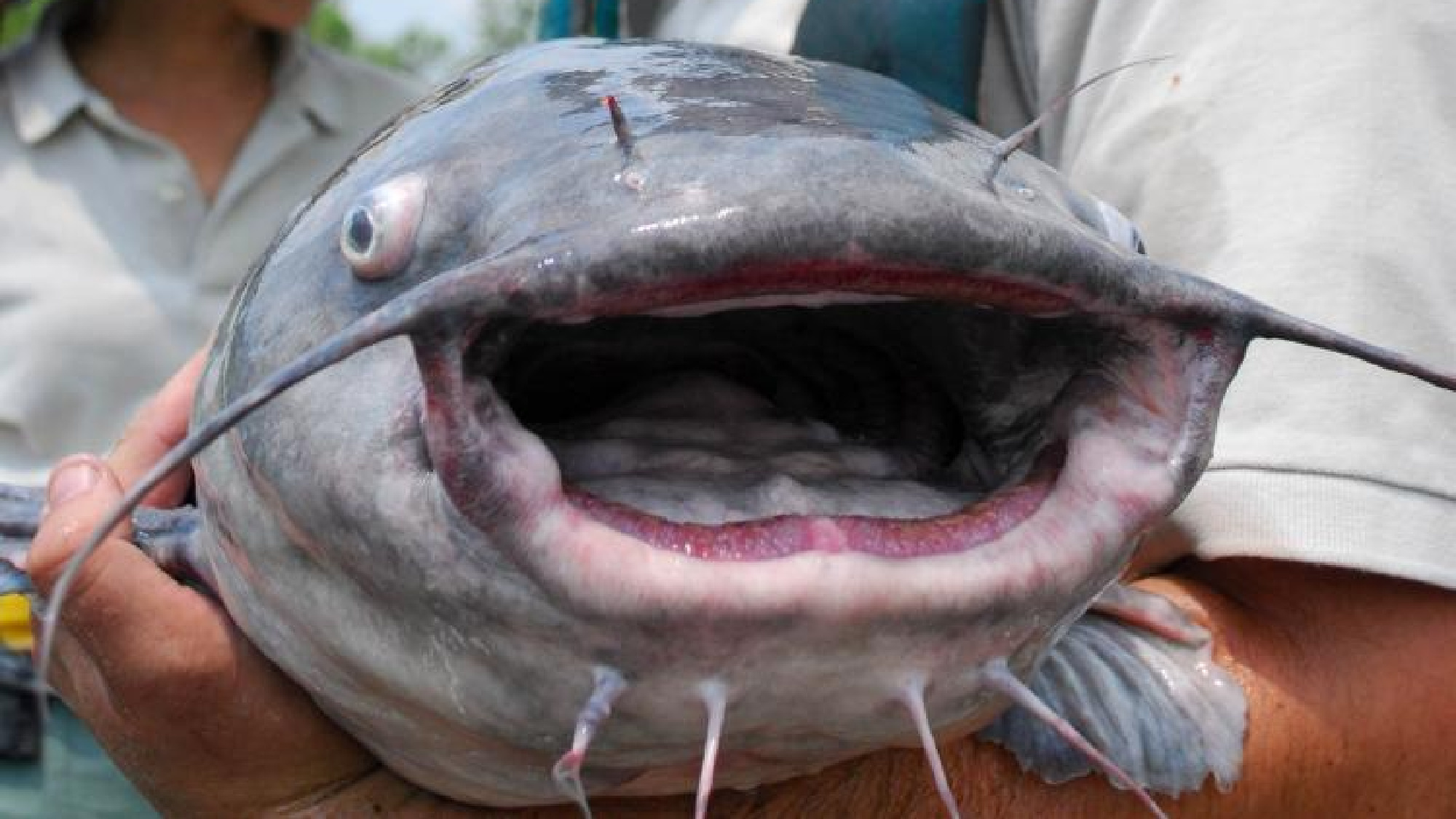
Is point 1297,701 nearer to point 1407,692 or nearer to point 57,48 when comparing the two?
point 1407,692

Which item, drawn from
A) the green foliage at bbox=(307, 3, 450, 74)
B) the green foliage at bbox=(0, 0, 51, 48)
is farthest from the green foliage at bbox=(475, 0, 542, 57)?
the green foliage at bbox=(0, 0, 51, 48)

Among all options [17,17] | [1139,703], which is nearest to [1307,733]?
[1139,703]

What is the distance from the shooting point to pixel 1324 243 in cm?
109

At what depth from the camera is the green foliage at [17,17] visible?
2.66m

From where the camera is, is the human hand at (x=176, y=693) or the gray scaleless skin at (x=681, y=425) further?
the human hand at (x=176, y=693)

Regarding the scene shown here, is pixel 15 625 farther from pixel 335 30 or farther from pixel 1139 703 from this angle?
pixel 335 30

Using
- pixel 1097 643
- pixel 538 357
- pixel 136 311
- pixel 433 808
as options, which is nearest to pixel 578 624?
pixel 538 357

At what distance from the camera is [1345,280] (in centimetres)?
109

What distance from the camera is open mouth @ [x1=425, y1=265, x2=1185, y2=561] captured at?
0.70 metres

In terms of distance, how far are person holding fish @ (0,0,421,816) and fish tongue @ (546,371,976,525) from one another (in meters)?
1.36

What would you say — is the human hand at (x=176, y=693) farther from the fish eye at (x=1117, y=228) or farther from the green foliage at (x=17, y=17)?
the green foliage at (x=17, y=17)

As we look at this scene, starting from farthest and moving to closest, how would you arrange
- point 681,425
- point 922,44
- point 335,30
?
1. point 335,30
2. point 922,44
3. point 681,425

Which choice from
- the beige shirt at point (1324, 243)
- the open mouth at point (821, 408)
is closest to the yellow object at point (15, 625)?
the open mouth at point (821, 408)

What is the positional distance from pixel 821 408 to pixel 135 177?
1932 mm
